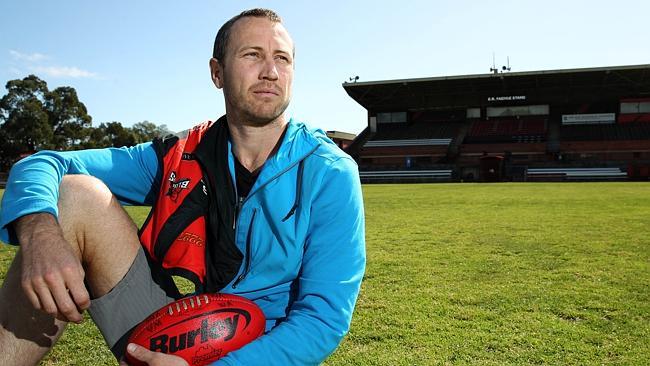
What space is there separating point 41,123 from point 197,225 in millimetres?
Result: 67419

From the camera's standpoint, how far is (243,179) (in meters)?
2.37

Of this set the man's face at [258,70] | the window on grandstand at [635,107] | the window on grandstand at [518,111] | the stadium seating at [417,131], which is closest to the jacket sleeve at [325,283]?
the man's face at [258,70]

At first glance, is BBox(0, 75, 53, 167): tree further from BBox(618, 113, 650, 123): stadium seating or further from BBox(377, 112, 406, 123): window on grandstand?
BBox(618, 113, 650, 123): stadium seating

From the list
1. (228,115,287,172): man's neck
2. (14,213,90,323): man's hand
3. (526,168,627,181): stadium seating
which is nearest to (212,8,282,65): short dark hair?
(228,115,287,172): man's neck

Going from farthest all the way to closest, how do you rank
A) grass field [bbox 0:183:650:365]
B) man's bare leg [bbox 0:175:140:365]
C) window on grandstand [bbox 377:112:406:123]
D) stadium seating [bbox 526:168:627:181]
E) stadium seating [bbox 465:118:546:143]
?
window on grandstand [bbox 377:112:406:123] → stadium seating [bbox 465:118:546:143] → stadium seating [bbox 526:168:627:181] → grass field [bbox 0:183:650:365] → man's bare leg [bbox 0:175:140:365]

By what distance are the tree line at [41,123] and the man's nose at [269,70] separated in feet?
190

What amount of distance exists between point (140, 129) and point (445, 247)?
93144 millimetres

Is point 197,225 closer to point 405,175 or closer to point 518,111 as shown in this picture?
point 405,175

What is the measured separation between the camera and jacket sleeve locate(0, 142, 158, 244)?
190 cm

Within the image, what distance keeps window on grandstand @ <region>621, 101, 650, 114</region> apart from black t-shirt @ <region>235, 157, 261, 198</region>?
51.7 meters

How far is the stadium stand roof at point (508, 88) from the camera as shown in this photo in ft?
138

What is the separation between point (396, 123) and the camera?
53.3 metres

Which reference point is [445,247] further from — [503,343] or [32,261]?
[32,261]

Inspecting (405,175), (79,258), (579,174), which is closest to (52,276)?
(79,258)
